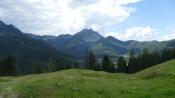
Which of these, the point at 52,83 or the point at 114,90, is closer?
the point at 114,90

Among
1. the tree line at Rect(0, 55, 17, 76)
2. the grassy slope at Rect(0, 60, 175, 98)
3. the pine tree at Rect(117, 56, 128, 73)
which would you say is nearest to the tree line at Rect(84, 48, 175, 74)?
the pine tree at Rect(117, 56, 128, 73)

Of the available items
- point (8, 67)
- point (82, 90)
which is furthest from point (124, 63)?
point (82, 90)

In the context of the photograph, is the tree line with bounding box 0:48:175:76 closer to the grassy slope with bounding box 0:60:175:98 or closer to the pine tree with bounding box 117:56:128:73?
the pine tree with bounding box 117:56:128:73

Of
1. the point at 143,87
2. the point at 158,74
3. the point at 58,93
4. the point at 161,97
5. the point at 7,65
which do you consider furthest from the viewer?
the point at 7,65

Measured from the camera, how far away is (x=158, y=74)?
48.5m

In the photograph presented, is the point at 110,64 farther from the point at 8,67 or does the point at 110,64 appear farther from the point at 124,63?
the point at 8,67

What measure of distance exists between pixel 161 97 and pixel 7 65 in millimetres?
113961

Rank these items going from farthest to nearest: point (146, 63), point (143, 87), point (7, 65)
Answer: point (146, 63)
point (7, 65)
point (143, 87)

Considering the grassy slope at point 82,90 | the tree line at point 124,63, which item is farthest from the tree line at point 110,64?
the grassy slope at point 82,90

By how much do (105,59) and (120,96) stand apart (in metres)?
109

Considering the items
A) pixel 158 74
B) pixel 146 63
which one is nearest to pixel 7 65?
pixel 146 63

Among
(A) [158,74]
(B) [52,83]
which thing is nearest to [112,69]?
(A) [158,74]

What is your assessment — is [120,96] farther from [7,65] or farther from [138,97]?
[7,65]

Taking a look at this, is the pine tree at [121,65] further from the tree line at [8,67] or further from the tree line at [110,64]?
the tree line at [8,67]
